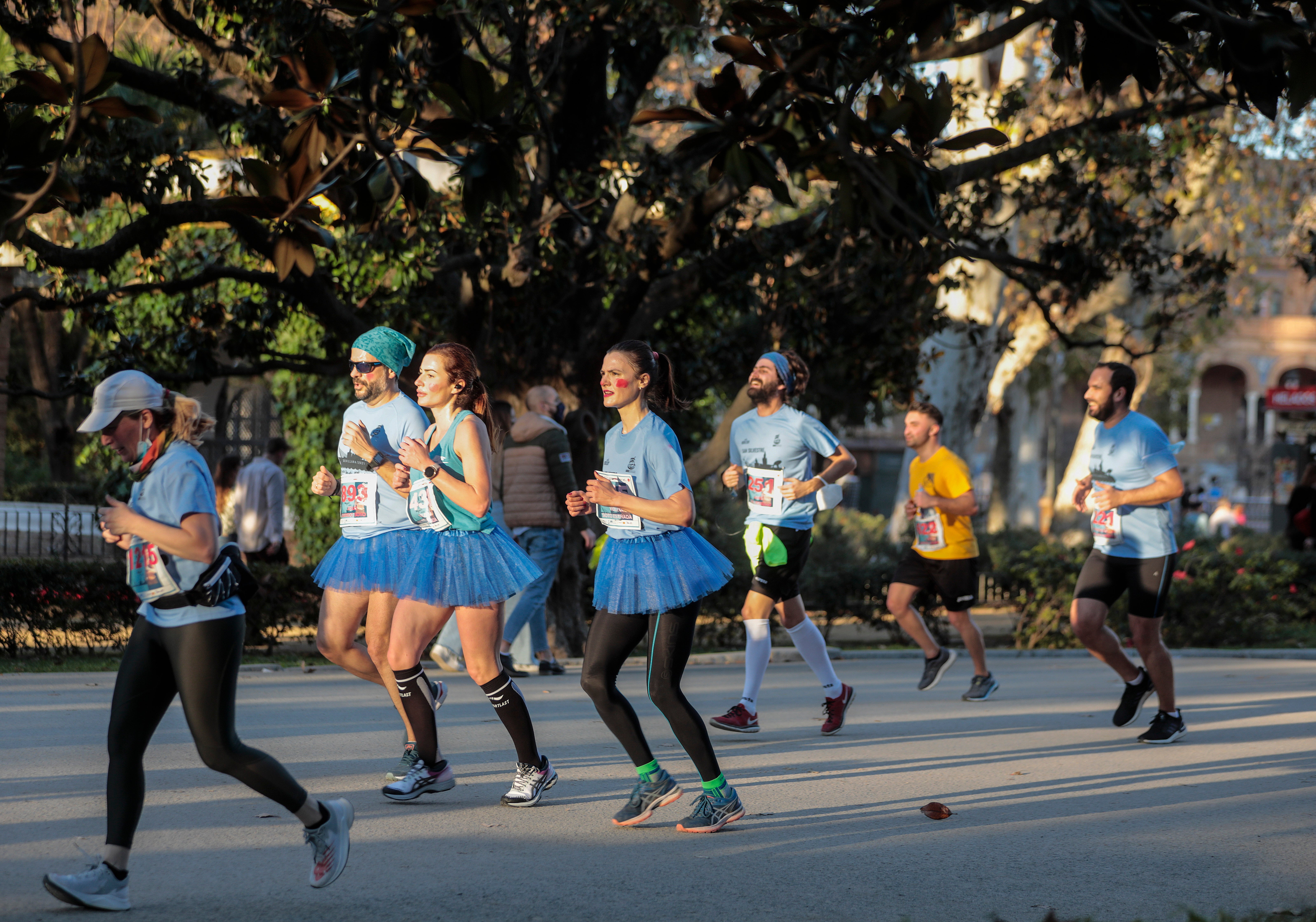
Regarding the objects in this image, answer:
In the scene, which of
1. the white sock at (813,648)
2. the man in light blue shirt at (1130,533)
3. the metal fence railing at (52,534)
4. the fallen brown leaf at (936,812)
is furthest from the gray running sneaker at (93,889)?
the metal fence railing at (52,534)

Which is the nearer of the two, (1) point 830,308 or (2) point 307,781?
(2) point 307,781

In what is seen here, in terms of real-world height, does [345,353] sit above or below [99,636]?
above

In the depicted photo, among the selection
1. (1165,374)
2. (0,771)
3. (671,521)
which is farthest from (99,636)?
(1165,374)

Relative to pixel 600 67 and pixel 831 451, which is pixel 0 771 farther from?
pixel 600 67

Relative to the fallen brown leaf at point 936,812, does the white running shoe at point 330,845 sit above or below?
above

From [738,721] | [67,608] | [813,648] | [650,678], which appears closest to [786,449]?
[813,648]

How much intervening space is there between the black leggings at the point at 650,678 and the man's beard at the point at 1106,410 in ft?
11.9

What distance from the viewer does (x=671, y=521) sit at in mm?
5449

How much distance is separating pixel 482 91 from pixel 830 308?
32.0ft


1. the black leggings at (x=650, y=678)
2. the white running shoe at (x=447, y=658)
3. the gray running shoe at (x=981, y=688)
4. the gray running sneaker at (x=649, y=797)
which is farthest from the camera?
the white running shoe at (x=447, y=658)

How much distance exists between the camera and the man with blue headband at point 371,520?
5.87 m

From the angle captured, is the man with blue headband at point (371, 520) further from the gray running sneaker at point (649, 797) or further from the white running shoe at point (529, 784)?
the gray running sneaker at point (649, 797)

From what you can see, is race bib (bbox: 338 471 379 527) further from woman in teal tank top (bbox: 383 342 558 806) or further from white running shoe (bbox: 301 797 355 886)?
white running shoe (bbox: 301 797 355 886)

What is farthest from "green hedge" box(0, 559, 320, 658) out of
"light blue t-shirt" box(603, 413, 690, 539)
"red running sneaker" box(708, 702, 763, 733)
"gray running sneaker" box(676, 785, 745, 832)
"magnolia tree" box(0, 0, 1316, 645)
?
"gray running sneaker" box(676, 785, 745, 832)
